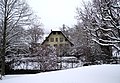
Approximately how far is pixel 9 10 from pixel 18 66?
9082 mm

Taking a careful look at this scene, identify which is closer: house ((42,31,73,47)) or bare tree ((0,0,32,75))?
bare tree ((0,0,32,75))

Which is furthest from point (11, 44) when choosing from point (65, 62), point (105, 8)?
point (105, 8)

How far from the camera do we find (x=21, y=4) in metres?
27.9

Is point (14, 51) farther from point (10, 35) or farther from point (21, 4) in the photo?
point (21, 4)

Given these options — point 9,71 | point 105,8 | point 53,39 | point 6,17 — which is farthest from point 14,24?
point 53,39

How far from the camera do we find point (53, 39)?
2645 inches

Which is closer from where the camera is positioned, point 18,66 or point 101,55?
point 101,55

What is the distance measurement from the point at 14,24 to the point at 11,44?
8.35 feet

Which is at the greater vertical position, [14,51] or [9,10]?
[9,10]

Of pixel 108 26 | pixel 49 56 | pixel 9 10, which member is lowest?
pixel 49 56

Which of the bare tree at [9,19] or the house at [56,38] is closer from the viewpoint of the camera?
the bare tree at [9,19]

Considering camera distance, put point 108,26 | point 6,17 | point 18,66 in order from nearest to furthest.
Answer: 1. point 108,26
2. point 6,17
3. point 18,66

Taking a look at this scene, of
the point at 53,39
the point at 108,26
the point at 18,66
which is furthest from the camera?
the point at 53,39

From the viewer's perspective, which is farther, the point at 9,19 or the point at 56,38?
the point at 56,38
